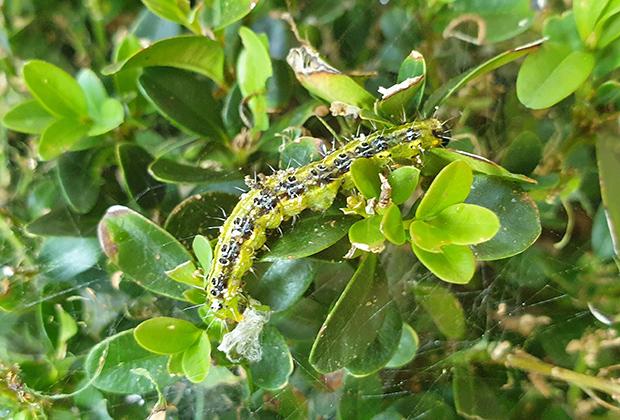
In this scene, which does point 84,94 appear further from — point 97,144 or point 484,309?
point 484,309

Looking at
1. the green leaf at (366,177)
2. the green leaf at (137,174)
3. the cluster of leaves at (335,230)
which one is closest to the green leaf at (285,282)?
the cluster of leaves at (335,230)

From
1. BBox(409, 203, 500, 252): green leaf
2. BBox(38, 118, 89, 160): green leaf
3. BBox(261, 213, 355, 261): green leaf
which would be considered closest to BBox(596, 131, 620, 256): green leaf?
BBox(409, 203, 500, 252): green leaf

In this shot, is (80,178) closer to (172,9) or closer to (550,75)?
(172,9)

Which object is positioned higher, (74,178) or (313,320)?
(74,178)

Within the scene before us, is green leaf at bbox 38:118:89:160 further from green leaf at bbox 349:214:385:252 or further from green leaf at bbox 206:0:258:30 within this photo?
green leaf at bbox 349:214:385:252

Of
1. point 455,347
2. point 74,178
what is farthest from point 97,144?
point 455,347

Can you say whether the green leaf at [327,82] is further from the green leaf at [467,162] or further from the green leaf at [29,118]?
the green leaf at [29,118]

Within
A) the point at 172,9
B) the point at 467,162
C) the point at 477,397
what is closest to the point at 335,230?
the point at 467,162
